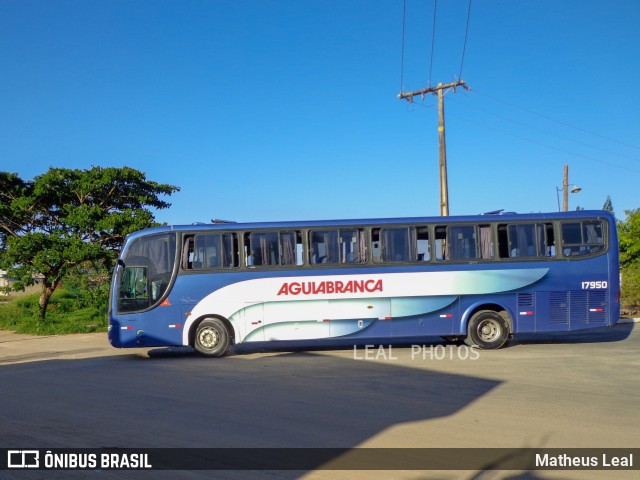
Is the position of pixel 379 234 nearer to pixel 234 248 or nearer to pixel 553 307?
pixel 234 248

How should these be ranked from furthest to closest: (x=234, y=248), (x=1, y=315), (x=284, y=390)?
(x=1, y=315) < (x=234, y=248) < (x=284, y=390)

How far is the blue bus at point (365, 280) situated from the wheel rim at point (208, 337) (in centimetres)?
3

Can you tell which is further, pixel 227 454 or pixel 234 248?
pixel 234 248

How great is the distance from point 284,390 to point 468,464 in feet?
16.4

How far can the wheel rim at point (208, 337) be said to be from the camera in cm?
1595

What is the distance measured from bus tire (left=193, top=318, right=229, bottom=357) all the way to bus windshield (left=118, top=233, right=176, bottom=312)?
1.32 m

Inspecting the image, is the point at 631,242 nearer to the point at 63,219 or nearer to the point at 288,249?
the point at 288,249

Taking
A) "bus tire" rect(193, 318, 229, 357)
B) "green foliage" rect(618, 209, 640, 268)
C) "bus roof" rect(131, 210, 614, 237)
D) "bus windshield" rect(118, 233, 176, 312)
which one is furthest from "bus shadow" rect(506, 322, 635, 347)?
"green foliage" rect(618, 209, 640, 268)

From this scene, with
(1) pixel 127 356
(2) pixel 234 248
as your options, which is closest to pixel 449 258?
(2) pixel 234 248

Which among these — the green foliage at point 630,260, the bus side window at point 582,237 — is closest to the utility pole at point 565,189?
the green foliage at point 630,260

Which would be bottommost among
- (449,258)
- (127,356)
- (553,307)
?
(127,356)

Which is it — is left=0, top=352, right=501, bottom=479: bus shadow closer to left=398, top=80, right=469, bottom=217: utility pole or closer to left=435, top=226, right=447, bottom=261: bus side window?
left=435, top=226, right=447, bottom=261: bus side window

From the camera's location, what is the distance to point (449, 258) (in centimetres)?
1627

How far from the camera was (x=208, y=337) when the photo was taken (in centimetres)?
1598
